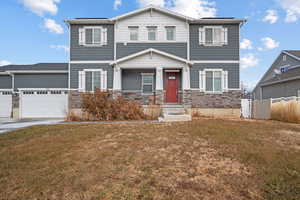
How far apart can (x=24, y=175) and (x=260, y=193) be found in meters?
4.40

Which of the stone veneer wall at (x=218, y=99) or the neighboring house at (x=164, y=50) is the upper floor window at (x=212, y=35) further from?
the stone veneer wall at (x=218, y=99)

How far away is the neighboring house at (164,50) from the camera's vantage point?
1263 cm

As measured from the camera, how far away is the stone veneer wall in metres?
12.6

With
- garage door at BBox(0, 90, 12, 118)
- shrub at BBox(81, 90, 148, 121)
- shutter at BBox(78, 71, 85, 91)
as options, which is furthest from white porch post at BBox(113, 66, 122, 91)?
garage door at BBox(0, 90, 12, 118)

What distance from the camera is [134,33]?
13.0 metres

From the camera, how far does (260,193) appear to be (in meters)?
2.92

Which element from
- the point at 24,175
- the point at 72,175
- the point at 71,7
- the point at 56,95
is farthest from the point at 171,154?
the point at 71,7

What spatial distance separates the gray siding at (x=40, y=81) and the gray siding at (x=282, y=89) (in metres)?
20.8

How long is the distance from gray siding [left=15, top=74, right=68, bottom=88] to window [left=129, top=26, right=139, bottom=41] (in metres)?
6.58

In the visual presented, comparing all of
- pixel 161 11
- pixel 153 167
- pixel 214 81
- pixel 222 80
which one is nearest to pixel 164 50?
pixel 161 11

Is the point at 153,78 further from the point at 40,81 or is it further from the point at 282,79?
the point at 282,79

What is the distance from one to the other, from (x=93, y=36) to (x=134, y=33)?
3.02 m

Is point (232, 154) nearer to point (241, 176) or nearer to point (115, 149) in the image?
point (241, 176)

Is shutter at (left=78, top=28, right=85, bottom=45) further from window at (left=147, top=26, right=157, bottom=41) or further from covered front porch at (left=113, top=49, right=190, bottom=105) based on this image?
window at (left=147, top=26, right=157, bottom=41)
